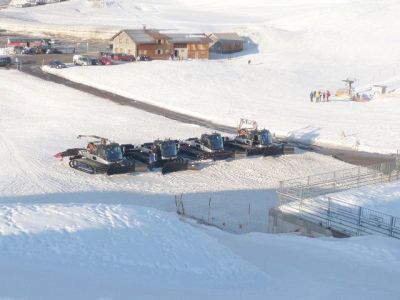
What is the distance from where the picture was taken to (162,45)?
46.3 meters

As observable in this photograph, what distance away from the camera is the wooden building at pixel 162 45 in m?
45.8

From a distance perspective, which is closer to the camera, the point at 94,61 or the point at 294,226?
the point at 294,226

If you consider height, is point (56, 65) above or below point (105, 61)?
below

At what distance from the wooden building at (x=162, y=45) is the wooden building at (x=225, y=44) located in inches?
36.6

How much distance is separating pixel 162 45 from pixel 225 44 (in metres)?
4.74

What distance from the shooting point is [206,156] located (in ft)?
72.4

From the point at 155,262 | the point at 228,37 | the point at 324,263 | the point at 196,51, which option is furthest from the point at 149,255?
the point at 228,37

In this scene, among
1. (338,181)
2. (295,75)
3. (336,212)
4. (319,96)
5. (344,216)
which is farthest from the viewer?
(295,75)

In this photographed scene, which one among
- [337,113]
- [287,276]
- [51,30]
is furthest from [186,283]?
[51,30]

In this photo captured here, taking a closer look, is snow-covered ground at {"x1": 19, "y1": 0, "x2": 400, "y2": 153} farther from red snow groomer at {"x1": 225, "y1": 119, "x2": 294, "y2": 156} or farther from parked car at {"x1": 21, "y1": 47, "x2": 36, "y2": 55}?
parked car at {"x1": 21, "y1": 47, "x2": 36, "y2": 55}

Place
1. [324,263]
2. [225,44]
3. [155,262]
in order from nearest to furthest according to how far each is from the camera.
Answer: [155,262]
[324,263]
[225,44]

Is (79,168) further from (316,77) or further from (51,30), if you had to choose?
(51,30)

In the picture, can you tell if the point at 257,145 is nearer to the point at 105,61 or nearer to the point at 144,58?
the point at 105,61

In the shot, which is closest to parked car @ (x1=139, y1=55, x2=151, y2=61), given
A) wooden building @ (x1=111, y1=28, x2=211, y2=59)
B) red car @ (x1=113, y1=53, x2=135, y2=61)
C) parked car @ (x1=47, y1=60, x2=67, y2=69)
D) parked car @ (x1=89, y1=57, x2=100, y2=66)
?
red car @ (x1=113, y1=53, x2=135, y2=61)
